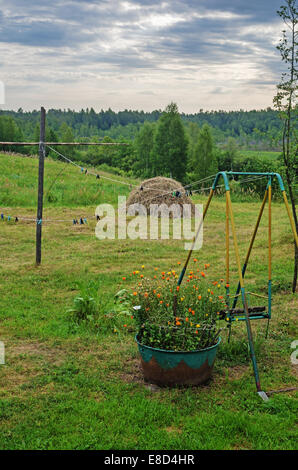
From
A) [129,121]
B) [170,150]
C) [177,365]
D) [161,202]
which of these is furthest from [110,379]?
[129,121]

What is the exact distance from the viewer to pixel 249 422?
13.4 feet

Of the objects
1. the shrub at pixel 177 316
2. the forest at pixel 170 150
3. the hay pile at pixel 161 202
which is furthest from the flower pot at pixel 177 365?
the hay pile at pixel 161 202

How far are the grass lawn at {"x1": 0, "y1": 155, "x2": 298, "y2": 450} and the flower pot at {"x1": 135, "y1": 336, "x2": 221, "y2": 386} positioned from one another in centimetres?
12

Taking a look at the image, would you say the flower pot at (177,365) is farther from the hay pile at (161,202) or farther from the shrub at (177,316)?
the hay pile at (161,202)

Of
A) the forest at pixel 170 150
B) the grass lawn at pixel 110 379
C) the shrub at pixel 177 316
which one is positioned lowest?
the grass lawn at pixel 110 379

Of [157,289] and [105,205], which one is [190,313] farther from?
[105,205]

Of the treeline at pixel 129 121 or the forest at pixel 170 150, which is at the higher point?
the treeline at pixel 129 121

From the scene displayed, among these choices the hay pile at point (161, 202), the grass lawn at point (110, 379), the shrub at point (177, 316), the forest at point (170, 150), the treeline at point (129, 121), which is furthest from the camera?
the treeline at point (129, 121)

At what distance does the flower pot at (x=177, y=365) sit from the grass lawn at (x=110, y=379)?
0.39 feet

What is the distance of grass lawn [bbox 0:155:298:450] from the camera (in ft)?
12.8

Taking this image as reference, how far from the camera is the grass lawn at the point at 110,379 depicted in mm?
3908

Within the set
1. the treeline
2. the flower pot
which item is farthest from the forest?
the treeline

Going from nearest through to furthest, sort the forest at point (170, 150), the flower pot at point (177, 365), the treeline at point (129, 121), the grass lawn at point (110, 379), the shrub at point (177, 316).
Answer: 1. the grass lawn at point (110, 379)
2. the flower pot at point (177, 365)
3. the shrub at point (177, 316)
4. the forest at point (170, 150)
5. the treeline at point (129, 121)

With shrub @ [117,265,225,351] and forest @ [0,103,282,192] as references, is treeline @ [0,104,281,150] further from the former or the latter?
shrub @ [117,265,225,351]
